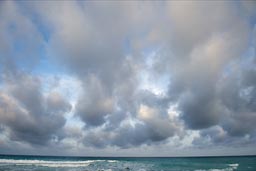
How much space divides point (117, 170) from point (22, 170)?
15.1m

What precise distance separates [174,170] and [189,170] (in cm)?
258

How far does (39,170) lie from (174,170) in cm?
2303

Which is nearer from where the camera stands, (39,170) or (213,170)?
(39,170)

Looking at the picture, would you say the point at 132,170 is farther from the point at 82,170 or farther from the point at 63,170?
Answer: the point at 63,170

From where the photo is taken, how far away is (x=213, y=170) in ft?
115

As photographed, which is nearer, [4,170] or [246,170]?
[4,170]

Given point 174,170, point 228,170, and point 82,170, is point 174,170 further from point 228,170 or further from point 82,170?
point 82,170

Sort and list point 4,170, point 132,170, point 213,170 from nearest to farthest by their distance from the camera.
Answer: point 4,170 → point 132,170 → point 213,170

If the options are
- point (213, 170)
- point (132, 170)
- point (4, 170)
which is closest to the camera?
point (4, 170)

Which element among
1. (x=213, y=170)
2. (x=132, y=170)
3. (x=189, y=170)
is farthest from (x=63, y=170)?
(x=213, y=170)

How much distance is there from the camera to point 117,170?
32062 millimetres

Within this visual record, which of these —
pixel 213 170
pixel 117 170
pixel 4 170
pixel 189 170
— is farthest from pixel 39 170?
pixel 213 170

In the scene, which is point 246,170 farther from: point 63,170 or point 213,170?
point 63,170

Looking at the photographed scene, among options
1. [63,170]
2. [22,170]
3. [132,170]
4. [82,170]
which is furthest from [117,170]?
[22,170]
